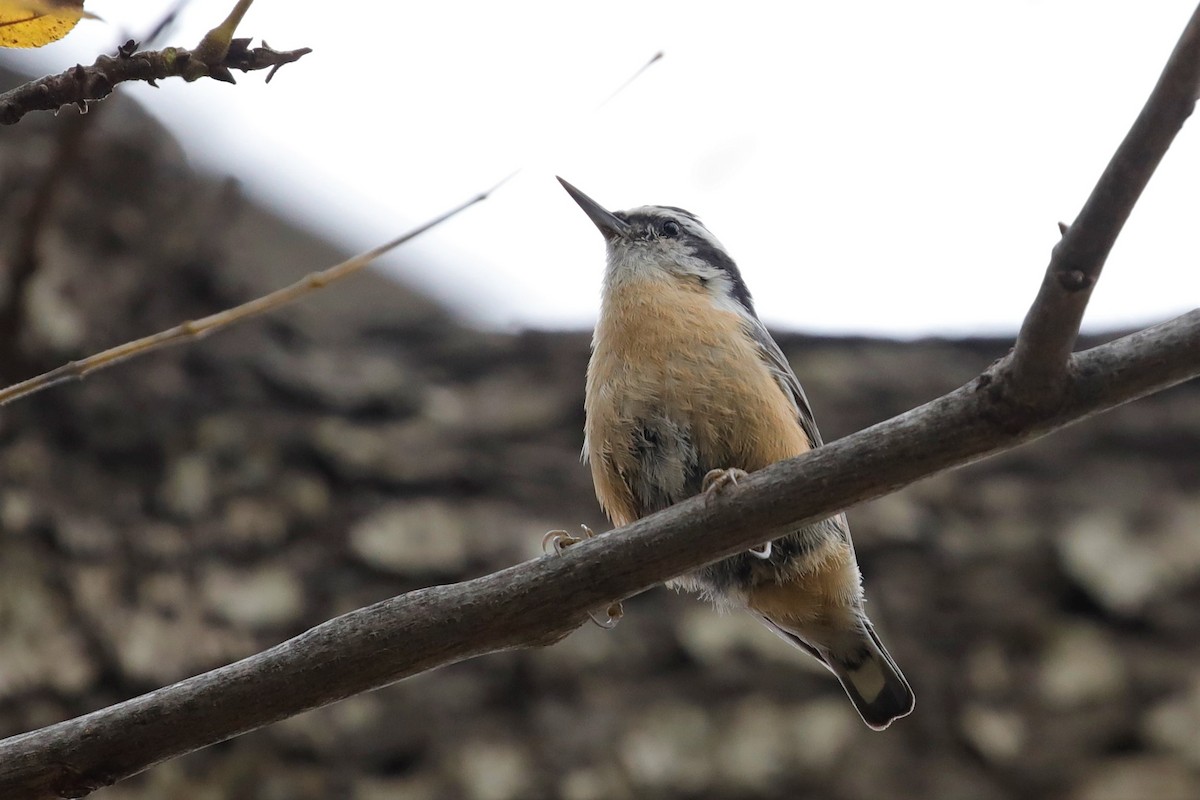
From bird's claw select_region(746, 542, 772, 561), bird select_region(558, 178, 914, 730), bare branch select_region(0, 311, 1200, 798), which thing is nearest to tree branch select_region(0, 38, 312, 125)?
bare branch select_region(0, 311, 1200, 798)

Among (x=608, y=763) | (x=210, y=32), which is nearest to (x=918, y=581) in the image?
(x=608, y=763)

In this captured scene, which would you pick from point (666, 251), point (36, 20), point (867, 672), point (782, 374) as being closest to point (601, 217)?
point (666, 251)

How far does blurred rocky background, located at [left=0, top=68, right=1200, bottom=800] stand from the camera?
454 centimetres

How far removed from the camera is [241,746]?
4500 millimetres

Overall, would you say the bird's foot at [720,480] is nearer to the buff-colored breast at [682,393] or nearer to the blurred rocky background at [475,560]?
the buff-colored breast at [682,393]

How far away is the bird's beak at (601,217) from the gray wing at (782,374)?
681 mm

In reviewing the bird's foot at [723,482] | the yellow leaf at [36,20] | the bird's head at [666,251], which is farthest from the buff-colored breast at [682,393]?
the yellow leaf at [36,20]

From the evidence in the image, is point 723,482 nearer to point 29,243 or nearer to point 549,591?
point 549,591

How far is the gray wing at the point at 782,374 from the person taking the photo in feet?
13.0

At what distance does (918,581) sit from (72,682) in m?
3.44

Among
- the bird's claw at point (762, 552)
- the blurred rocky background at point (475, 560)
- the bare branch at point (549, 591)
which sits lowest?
→ the blurred rocky background at point (475, 560)

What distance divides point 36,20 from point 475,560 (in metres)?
3.41

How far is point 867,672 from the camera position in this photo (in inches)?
151

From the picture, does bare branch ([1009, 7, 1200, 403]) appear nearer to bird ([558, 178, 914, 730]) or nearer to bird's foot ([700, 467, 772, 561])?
bird's foot ([700, 467, 772, 561])
